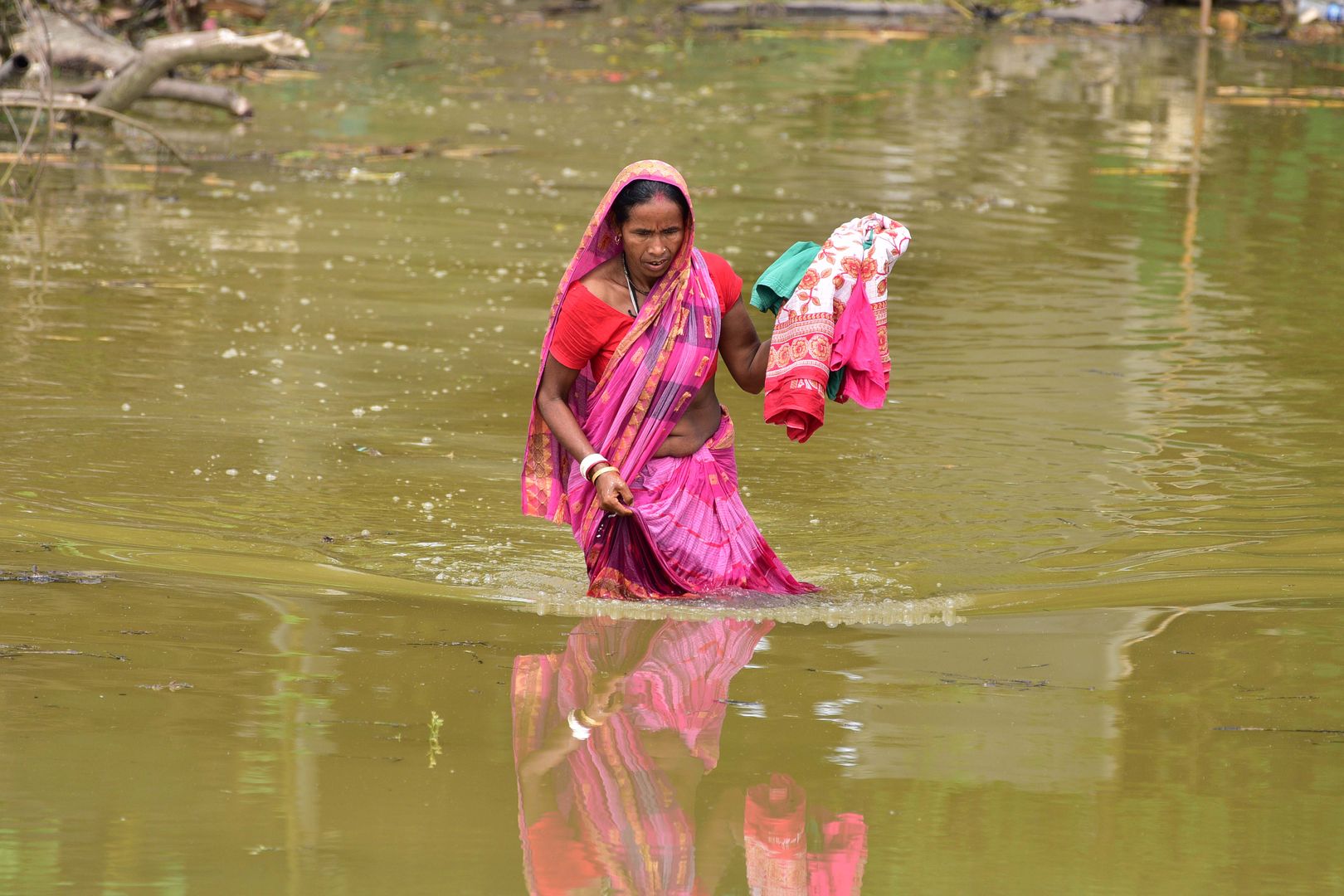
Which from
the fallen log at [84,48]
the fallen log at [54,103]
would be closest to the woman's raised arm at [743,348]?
the fallen log at [54,103]

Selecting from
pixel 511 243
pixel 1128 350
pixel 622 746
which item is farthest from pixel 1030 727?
pixel 511 243

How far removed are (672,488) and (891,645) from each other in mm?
804

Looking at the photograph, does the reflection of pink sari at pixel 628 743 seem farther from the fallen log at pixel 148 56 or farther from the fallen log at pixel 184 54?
the fallen log at pixel 184 54

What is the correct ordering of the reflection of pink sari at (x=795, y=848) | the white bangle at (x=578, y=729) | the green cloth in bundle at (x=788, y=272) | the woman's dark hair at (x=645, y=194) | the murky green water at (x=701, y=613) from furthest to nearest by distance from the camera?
the green cloth in bundle at (x=788, y=272), the woman's dark hair at (x=645, y=194), the white bangle at (x=578, y=729), the murky green water at (x=701, y=613), the reflection of pink sari at (x=795, y=848)

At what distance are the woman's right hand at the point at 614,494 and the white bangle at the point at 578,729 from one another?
2.79ft

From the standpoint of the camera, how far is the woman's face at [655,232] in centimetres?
449

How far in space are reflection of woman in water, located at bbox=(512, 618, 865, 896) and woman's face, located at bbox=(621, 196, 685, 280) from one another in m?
1.01

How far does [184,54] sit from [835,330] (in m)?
9.36

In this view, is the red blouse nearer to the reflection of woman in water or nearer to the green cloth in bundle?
the green cloth in bundle

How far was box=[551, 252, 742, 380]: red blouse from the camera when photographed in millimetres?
4680

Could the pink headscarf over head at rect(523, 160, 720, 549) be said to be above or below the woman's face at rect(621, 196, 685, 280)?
below

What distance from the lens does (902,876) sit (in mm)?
3049

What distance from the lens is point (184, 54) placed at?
12727 mm

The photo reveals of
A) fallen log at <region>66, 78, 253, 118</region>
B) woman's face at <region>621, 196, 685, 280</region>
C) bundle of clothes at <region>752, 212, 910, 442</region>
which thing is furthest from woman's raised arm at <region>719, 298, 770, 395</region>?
fallen log at <region>66, 78, 253, 118</region>
